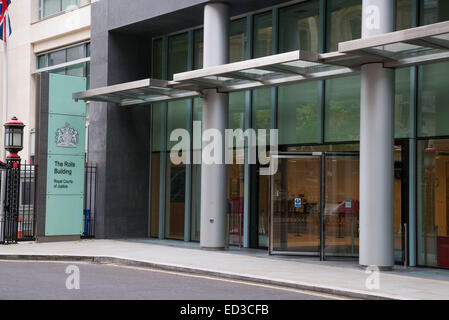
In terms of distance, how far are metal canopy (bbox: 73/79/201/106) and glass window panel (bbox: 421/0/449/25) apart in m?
6.42

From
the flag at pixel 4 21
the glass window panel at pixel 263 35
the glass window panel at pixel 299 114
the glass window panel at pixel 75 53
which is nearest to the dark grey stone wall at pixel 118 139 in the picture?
the glass window panel at pixel 75 53

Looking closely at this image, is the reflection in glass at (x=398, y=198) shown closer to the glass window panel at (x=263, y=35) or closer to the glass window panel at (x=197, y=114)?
the glass window panel at (x=263, y=35)

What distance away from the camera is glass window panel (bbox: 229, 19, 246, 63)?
63.7 ft

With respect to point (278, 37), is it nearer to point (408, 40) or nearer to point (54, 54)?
point (408, 40)

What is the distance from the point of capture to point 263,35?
61.9ft

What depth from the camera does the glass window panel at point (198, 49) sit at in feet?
68.8

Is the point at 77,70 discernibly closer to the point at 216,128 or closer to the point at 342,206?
the point at 216,128

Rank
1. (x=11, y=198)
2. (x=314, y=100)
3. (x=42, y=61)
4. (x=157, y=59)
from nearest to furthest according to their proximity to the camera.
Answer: (x=314, y=100), (x=11, y=198), (x=157, y=59), (x=42, y=61)

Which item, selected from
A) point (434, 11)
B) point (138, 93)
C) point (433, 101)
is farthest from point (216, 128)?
point (434, 11)

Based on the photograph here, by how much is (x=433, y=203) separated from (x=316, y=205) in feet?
9.43

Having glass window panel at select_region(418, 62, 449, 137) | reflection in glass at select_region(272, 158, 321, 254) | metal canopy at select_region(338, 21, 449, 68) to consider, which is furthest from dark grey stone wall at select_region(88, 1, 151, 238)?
metal canopy at select_region(338, 21, 449, 68)

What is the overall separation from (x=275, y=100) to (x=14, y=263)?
7708 millimetres

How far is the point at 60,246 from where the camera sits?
60.8 feet
